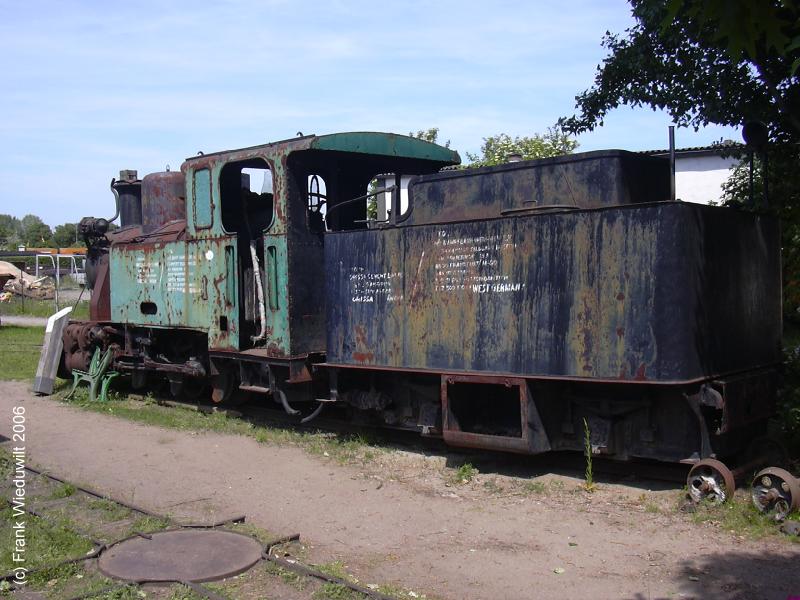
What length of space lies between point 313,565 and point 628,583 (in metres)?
1.89

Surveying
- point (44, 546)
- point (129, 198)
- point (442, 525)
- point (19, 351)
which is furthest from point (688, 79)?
point (19, 351)

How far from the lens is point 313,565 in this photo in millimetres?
5086

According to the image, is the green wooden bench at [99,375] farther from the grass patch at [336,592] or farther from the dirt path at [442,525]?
the grass patch at [336,592]

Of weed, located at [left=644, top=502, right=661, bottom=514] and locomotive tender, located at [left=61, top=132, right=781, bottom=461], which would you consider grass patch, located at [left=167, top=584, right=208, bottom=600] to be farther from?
weed, located at [left=644, top=502, right=661, bottom=514]

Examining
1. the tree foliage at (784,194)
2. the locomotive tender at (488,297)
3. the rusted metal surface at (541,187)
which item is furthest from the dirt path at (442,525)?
the tree foliage at (784,194)

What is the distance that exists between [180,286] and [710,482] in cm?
652

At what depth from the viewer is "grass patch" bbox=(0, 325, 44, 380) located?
48.1 feet

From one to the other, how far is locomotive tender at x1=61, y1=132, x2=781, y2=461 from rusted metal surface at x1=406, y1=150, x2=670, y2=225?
2 centimetres

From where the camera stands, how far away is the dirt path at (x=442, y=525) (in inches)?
189

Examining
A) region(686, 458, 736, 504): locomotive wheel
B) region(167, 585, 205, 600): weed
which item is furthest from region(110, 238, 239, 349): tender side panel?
region(686, 458, 736, 504): locomotive wheel

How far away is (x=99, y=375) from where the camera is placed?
1169 cm

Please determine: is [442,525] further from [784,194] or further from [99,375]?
[99,375]

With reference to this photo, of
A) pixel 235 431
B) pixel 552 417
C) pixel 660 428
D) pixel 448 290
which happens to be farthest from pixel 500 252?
pixel 235 431

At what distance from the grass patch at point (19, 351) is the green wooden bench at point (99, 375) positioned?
291cm
